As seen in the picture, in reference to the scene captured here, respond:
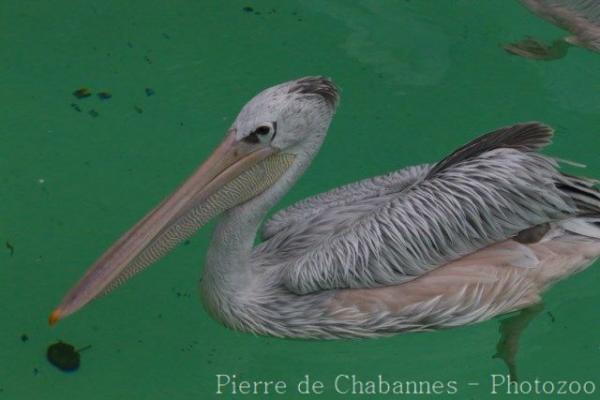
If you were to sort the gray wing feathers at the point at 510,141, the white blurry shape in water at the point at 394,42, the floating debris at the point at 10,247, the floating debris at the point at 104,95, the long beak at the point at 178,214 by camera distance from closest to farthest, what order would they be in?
the long beak at the point at 178,214 < the gray wing feathers at the point at 510,141 < the floating debris at the point at 10,247 < the floating debris at the point at 104,95 < the white blurry shape in water at the point at 394,42

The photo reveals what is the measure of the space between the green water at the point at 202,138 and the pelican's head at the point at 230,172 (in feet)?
1.68

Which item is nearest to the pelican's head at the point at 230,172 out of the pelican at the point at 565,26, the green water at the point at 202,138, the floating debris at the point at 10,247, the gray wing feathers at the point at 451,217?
the gray wing feathers at the point at 451,217

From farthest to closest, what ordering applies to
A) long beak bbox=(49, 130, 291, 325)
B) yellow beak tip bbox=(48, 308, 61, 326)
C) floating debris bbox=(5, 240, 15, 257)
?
1. floating debris bbox=(5, 240, 15, 257)
2. long beak bbox=(49, 130, 291, 325)
3. yellow beak tip bbox=(48, 308, 61, 326)

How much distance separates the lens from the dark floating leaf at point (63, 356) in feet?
12.2

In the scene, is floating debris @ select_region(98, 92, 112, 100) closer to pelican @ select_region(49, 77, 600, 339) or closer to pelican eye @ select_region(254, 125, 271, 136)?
pelican @ select_region(49, 77, 600, 339)

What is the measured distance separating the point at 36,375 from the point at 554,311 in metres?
2.03

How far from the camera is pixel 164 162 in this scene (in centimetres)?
452

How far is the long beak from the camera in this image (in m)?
3.36

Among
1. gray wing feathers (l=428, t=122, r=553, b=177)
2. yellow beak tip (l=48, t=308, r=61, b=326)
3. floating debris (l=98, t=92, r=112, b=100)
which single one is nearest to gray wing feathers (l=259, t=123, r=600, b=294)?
gray wing feathers (l=428, t=122, r=553, b=177)

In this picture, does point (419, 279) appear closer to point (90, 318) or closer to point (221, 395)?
point (221, 395)

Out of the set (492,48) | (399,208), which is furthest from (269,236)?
(492,48)

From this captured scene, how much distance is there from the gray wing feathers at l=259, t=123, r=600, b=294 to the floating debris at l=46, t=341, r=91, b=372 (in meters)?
0.85

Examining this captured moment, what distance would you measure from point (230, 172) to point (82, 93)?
1.67 meters

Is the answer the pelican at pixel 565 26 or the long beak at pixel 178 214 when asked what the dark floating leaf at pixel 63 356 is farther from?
the pelican at pixel 565 26
